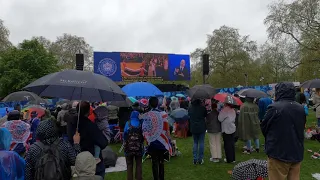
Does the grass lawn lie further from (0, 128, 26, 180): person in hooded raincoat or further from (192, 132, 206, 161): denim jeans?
(0, 128, 26, 180): person in hooded raincoat

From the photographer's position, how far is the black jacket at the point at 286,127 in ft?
11.0

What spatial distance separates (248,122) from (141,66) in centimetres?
1951

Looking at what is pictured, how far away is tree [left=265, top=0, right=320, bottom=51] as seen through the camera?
694 inches

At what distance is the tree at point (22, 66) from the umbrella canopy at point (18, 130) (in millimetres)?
20700

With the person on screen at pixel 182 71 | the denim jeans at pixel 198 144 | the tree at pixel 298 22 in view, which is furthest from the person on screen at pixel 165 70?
the denim jeans at pixel 198 144

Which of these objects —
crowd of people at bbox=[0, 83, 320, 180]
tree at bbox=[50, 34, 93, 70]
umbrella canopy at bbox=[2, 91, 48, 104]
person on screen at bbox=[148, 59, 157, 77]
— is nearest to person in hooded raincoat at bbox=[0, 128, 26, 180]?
crowd of people at bbox=[0, 83, 320, 180]

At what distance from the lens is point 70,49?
4153cm

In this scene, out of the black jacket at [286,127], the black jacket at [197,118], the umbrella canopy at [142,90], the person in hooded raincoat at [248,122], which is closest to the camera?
the black jacket at [286,127]

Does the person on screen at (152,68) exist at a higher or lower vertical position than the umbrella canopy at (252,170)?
higher

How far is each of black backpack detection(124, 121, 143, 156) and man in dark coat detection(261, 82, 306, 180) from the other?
205 cm

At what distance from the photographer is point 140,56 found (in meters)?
26.1

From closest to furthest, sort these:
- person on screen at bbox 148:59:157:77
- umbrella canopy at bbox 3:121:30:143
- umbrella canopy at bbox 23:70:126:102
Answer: umbrella canopy at bbox 23:70:126:102 → umbrella canopy at bbox 3:121:30:143 → person on screen at bbox 148:59:157:77

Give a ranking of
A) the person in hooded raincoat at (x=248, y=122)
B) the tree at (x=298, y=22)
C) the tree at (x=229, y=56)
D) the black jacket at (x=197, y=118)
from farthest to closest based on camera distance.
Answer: the tree at (x=229, y=56) < the tree at (x=298, y=22) < the person in hooded raincoat at (x=248, y=122) < the black jacket at (x=197, y=118)

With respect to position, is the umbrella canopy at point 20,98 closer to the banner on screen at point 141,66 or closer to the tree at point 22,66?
the banner on screen at point 141,66
